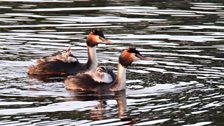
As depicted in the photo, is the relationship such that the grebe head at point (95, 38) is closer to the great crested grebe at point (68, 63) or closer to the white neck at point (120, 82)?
the great crested grebe at point (68, 63)

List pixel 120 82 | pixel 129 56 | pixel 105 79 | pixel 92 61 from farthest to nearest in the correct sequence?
pixel 92 61
pixel 105 79
pixel 129 56
pixel 120 82

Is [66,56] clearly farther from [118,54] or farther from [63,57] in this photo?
[118,54]

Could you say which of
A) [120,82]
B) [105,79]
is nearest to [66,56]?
[105,79]

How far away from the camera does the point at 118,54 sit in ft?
73.7

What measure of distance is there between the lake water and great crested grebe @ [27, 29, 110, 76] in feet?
1.68

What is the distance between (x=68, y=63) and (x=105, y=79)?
2.16 meters

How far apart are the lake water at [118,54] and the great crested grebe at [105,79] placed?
26 cm

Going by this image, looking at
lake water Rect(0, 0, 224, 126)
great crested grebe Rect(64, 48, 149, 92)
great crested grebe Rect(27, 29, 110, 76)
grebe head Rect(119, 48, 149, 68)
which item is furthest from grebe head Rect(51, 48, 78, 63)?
grebe head Rect(119, 48, 149, 68)

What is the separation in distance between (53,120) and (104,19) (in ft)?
38.9

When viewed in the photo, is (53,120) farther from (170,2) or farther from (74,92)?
(170,2)

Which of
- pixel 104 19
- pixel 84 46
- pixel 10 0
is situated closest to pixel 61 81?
A: pixel 84 46

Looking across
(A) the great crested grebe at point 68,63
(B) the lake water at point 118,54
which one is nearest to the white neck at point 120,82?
(B) the lake water at point 118,54

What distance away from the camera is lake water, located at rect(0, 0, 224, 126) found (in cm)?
1638

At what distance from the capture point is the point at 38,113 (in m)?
16.3
